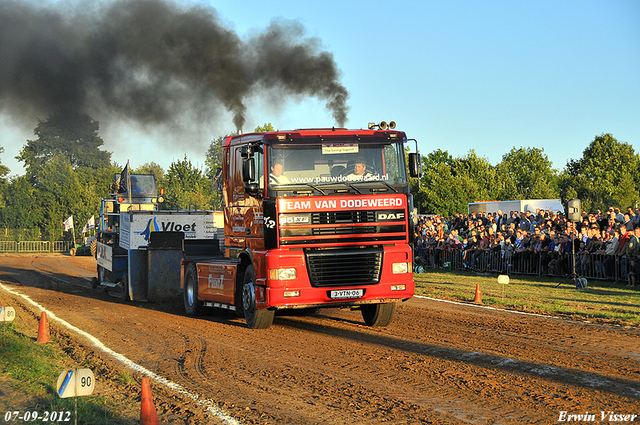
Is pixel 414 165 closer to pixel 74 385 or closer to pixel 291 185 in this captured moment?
pixel 291 185

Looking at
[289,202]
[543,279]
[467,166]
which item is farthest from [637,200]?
[289,202]

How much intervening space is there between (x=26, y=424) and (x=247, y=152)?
6.01 m

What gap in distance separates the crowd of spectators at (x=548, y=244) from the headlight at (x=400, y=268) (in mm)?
8596

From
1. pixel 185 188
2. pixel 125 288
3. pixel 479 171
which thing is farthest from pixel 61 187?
pixel 125 288

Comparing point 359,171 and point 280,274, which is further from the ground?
point 359,171

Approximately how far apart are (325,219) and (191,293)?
4.93 meters

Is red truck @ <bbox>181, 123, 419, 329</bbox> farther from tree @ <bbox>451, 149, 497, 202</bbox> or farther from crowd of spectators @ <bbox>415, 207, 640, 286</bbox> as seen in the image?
tree @ <bbox>451, 149, 497, 202</bbox>

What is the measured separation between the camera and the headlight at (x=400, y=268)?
11109mm

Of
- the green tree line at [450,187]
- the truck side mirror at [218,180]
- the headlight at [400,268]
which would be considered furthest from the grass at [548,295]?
the green tree line at [450,187]

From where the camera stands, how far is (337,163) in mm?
11047

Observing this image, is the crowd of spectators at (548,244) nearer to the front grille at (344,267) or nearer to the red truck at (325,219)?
the red truck at (325,219)

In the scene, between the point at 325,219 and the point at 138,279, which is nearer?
the point at 325,219

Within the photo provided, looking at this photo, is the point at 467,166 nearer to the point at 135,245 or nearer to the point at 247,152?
the point at 135,245

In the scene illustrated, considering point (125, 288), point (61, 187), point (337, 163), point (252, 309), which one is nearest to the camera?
point (337, 163)
